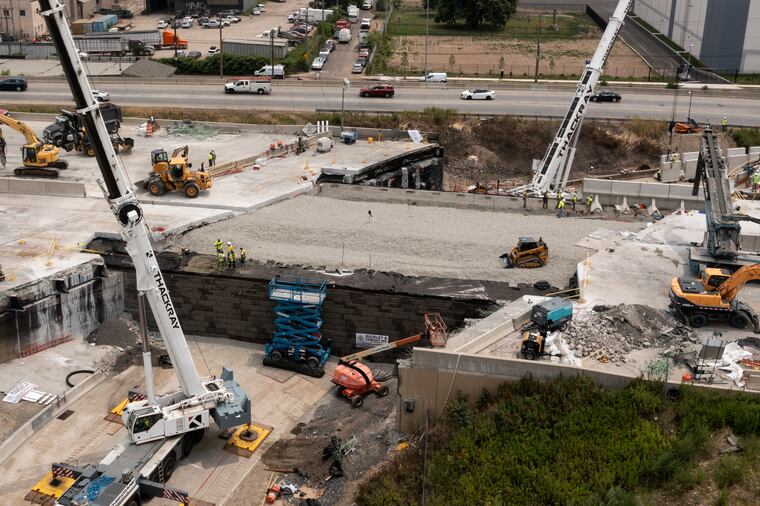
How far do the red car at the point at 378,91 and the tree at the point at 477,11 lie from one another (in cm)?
3306

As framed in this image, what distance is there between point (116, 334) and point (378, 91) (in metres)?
33.4

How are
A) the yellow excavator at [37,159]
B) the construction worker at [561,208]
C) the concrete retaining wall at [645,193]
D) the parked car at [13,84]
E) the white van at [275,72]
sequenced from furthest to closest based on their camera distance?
the white van at [275,72] < the parked car at [13,84] < the concrete retaining wall at [645,193] < the yellow excavator at [37,159] < the construction worker at [561,208]

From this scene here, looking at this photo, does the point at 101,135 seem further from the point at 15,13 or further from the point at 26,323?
the point at 15,13

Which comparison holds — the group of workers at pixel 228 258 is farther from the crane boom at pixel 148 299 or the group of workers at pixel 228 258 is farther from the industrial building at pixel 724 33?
the industrial building at pixel 724 33

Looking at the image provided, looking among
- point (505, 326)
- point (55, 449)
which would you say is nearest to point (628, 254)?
point (505, 326)

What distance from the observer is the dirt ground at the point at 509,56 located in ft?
242

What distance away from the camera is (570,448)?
73.8ft

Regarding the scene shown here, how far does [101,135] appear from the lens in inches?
855

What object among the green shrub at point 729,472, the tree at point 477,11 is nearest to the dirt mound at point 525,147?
the green shrub at point 729,472

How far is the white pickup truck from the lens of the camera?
2356 inches

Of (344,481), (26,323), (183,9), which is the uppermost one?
(183,9)

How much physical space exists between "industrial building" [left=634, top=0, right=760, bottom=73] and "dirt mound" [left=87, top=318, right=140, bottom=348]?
185ft

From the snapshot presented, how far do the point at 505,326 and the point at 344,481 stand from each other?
287 inches

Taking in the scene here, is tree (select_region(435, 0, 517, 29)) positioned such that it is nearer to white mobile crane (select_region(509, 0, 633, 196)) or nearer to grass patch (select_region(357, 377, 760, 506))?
white mobile crane (select_region(509, 0, 633, 196))
